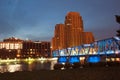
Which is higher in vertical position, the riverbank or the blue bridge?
the blue bridge

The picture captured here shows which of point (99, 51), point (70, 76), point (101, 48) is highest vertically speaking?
point (101, 48)

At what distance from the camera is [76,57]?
18725 cm

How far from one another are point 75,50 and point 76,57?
5932 millimetres

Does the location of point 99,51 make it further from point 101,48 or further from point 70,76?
point 70,76

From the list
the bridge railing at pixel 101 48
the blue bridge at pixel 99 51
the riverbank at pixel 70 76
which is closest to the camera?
the riverbank at pixel 70 76

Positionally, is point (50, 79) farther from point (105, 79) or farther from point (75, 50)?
point (75, 50)

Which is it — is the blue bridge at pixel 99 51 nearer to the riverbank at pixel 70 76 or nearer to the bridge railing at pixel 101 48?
the bridge railing at pixel 101 48

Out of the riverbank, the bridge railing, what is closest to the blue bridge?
the bridge railing

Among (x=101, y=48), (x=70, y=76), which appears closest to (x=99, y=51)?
(x=101, y=48)

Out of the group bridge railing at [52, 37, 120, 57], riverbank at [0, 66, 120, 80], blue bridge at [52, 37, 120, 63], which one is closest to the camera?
riverbank at [0, 66, 120, 80]

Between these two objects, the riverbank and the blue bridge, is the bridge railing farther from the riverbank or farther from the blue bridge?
the riverbank

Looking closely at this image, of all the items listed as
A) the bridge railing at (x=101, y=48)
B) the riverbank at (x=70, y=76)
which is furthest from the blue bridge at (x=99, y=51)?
the riverbank at (x=70, y=76)

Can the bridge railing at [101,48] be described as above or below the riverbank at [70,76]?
above

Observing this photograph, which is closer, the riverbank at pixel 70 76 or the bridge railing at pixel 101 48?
the riverbank at pixel 70 76
